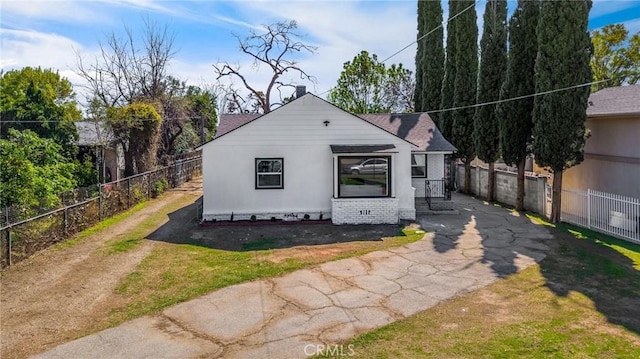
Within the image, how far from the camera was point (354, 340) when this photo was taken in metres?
5.82

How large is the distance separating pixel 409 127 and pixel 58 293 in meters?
15.2

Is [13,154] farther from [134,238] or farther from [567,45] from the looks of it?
[567,45]

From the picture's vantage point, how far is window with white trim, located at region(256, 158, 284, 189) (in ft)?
48.2

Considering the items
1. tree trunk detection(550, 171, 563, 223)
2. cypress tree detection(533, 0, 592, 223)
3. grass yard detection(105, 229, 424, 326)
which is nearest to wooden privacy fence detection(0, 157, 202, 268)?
grass yard detection(105, 229, 424, 326)

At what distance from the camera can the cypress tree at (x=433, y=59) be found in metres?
25.9

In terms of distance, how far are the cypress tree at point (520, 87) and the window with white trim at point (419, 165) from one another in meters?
3.36

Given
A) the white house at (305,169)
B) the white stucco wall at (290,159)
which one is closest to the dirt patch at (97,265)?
the white house at (305,169)

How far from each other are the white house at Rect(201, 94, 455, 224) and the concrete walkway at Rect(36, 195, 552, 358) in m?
3.53

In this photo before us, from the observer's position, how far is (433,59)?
26031mm

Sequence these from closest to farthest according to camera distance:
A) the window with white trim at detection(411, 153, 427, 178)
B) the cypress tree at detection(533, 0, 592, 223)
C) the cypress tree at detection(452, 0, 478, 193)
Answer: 1. the cypress tree at detection(533, 0, 592, 223)
2. the window with white trim at detection(411, 153, 427, 178)
3. the cypress tree at detection(452, 0, 478, 193)

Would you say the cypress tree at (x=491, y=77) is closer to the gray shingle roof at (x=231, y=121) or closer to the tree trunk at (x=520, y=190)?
the tree trunk at (x=520, y=190)

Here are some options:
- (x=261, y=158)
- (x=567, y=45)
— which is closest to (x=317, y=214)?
(x=261, y=158)

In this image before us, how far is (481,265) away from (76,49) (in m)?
27.8

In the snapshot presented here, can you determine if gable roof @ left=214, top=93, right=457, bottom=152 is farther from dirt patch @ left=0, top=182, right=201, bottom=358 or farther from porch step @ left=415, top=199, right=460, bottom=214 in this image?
dirt patch @ left=0, top=182, right=201, bottom=358
